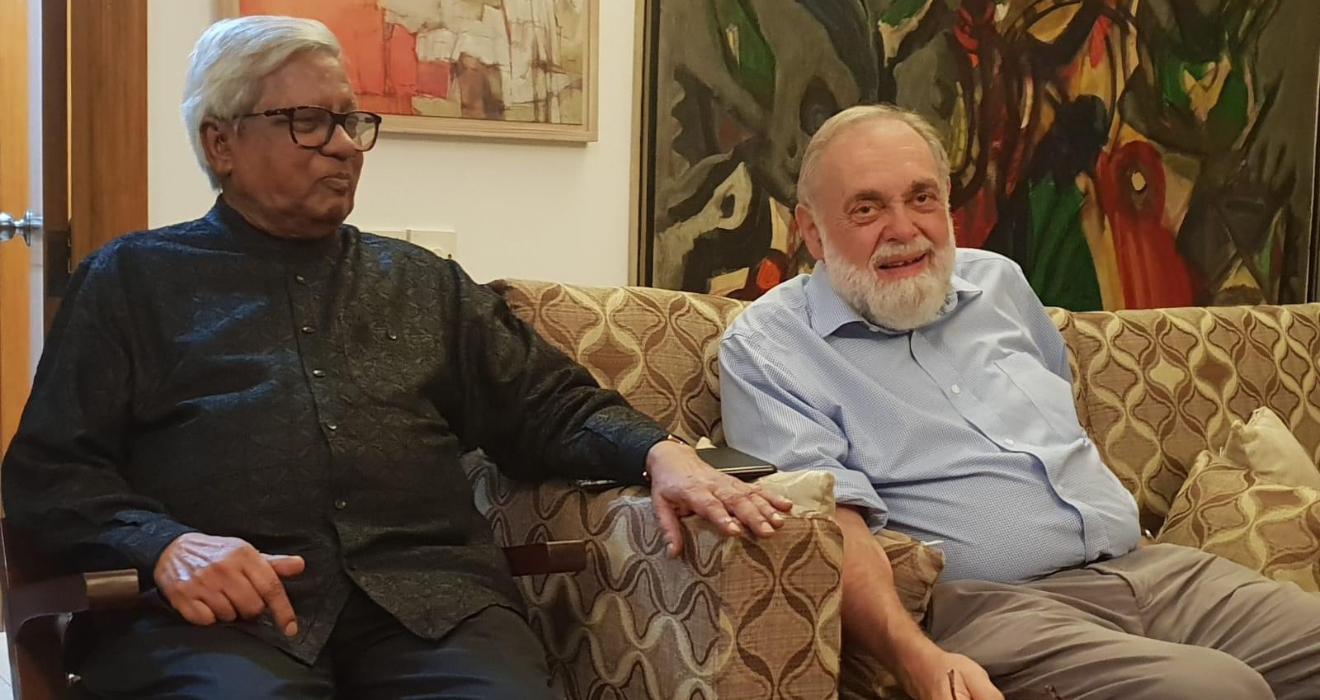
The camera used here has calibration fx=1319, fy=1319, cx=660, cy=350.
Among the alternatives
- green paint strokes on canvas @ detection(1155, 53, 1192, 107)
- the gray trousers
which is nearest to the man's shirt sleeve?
the gray trousers

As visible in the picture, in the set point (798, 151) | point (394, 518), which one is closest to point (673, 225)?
point (798, 151)

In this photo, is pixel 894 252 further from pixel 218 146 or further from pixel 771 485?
pixel 218 146

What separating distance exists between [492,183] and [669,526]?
43.9 inches

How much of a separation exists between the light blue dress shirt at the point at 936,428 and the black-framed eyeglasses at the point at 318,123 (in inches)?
26.5

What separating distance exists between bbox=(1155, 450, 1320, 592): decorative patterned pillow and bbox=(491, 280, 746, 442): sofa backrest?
34.8 inches

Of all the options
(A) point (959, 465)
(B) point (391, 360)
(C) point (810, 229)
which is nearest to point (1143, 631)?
(A) point (959, 465)

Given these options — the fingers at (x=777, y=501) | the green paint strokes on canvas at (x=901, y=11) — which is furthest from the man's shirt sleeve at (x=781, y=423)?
the green paint strokes on canvas at (x=901, y=11)

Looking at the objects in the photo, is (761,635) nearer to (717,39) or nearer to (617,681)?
(617,681)

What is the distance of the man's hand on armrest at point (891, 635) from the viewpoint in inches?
64.1

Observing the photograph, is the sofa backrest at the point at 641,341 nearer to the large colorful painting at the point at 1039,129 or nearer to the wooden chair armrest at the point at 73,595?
the large colorful painting at the point at 1039,129

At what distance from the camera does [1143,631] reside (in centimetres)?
190

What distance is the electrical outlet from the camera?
2.43 meters

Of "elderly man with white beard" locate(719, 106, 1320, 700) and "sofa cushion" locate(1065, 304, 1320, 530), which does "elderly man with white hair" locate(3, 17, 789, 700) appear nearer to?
"elderly man with white beard" locate(719, 106, 1320, 700)

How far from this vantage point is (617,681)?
5.58 ft
